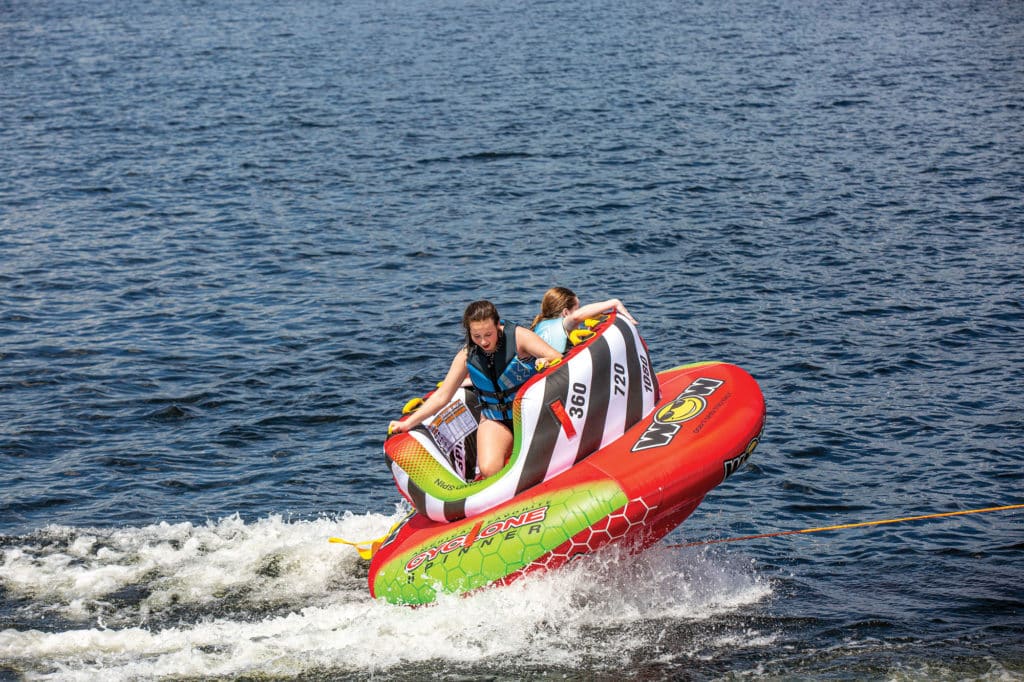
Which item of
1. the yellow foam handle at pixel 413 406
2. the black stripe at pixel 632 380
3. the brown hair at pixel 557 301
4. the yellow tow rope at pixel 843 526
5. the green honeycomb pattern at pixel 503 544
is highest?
the brown hair at pixel 557 301

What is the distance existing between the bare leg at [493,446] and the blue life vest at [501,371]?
0.14 metres

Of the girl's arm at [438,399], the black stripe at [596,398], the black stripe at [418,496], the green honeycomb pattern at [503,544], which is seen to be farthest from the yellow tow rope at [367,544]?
the black stripe at [596,398]

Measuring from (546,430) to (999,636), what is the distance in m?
3.31

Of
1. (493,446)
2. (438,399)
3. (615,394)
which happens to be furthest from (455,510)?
(615,394)

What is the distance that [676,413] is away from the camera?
27.3ft

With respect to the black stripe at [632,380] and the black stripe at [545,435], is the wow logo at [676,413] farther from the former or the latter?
the black stripe at [545,435]

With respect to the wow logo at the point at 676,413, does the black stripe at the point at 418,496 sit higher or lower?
lower

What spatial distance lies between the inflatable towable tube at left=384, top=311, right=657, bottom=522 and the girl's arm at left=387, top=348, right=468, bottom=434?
0.09m

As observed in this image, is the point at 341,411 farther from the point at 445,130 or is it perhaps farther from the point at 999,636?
the point at 445,130

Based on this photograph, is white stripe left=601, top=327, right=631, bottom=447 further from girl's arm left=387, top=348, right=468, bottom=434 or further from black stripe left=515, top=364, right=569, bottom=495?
girl's arm left=387, top=348, right=468, bottom=434

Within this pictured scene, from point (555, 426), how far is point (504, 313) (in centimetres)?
698

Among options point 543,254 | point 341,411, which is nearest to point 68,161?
point 543,254

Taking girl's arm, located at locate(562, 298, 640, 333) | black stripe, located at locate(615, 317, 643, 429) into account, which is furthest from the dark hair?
black stripe, located at locate(615, 317, 643, 429)

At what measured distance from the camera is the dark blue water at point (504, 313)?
26.4 feet
